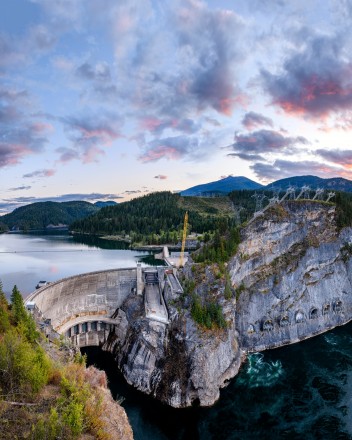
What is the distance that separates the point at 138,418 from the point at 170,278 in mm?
21850

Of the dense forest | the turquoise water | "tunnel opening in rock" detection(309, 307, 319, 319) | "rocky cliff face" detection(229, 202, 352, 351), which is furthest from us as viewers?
"tunnel opening in rock" detection(309, 307, 319, 319)

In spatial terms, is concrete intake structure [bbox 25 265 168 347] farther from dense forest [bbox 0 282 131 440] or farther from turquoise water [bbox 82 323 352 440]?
dense forest [bbox 0 282 131 440]

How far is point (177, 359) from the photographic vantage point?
40.9 m

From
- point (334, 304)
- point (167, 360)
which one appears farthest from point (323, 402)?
point (334, 304)

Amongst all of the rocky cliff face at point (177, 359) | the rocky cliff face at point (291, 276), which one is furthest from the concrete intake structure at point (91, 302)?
the rocky cliff face at point (291, 276)

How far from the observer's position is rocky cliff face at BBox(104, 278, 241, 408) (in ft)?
125

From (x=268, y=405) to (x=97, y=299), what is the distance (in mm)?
28960

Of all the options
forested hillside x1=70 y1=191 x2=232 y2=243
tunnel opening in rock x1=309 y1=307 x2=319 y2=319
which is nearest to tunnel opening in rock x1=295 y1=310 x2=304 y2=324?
tunnel opening in rock x1=309 y1=307 x2=319 y2=319

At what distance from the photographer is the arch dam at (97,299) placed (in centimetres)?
4756

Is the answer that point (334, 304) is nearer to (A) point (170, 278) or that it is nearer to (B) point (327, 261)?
(B) point (327, 261)

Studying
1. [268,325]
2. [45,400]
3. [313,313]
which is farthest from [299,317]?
[45,400]

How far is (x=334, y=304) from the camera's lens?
5941cm

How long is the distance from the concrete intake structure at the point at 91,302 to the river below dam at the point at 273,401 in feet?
10.4

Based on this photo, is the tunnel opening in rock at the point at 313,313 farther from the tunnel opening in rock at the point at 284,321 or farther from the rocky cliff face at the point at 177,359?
the rocky cliff face at the point at 177,359
